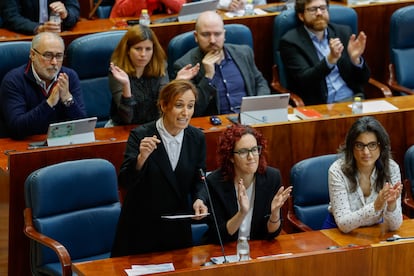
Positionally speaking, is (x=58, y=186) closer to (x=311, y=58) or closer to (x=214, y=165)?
(x=214, y=165)

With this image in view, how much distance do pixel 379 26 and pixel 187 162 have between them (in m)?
2.63

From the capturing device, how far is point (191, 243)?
419 centimetres

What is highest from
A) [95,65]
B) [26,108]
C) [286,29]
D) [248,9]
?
[248,9]

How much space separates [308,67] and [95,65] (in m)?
1.15

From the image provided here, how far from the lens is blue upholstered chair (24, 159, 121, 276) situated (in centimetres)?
429

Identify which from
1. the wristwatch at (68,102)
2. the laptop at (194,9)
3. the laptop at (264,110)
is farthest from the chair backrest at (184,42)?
the wristwatch at (68,102)

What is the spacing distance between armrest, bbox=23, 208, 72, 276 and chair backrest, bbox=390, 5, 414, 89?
8.86 feet

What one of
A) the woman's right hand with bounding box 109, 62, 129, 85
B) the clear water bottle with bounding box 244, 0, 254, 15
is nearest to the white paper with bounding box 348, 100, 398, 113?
the clear water bottle with bounding box 244, 0, 254, 15

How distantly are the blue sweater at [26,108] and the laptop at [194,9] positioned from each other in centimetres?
127

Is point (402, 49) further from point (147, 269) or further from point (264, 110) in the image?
point (147, 269)

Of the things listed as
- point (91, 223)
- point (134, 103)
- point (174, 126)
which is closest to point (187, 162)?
point (174, 126)

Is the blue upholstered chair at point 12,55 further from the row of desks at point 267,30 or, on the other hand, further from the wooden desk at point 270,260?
the wooden desk at point 270,260

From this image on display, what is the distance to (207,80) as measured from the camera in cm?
520

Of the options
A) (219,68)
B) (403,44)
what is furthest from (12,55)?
(403,44)
